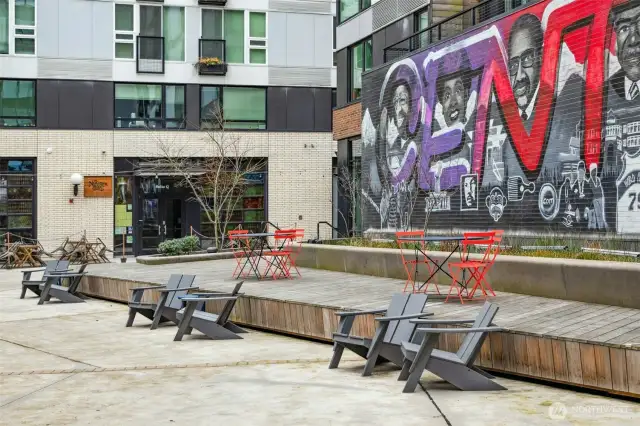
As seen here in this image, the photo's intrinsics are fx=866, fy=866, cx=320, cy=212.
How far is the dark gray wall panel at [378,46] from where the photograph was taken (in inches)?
1037

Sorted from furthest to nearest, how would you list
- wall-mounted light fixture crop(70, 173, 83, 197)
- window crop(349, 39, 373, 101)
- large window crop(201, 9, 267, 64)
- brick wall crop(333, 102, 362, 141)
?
large window crop(201, 9, 267, 64), wall-mounted light fixture crop(70, 173, 83, 197), window crop(349, 39, 373, 101), brick wall crop(333, 102, 362, 141)

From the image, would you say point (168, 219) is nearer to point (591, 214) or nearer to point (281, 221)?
point (281, 221)

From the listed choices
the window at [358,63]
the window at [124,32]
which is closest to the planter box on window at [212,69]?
the window at [124,32]

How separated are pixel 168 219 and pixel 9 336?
2181 cm

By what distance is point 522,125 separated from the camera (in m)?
15.8

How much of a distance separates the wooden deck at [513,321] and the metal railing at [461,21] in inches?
243

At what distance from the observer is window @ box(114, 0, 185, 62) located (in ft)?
111

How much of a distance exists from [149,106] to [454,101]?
62.5ft

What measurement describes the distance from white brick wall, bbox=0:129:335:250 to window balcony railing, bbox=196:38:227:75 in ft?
8.33

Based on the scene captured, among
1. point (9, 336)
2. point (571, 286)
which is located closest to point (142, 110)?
point (9, 336)

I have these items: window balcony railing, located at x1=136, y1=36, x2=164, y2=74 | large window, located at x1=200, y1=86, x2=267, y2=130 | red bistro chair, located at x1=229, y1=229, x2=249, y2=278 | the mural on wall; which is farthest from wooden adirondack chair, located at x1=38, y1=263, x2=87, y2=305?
window balcony railing, located at x1=136, y1=36, x2=164, y2=74

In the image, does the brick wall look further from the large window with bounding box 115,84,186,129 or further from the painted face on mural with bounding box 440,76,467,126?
the painted face on mural with bounding box 440,76,467,126

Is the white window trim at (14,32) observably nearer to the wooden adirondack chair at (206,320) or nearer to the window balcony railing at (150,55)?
the window balcony railing at (150,55)

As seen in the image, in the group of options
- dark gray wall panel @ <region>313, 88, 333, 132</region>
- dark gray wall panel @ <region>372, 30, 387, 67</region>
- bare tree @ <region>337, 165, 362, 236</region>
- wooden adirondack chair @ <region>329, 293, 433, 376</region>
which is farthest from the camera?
dark gray wall panel @ <region>313, 88, 333, 132</region>
